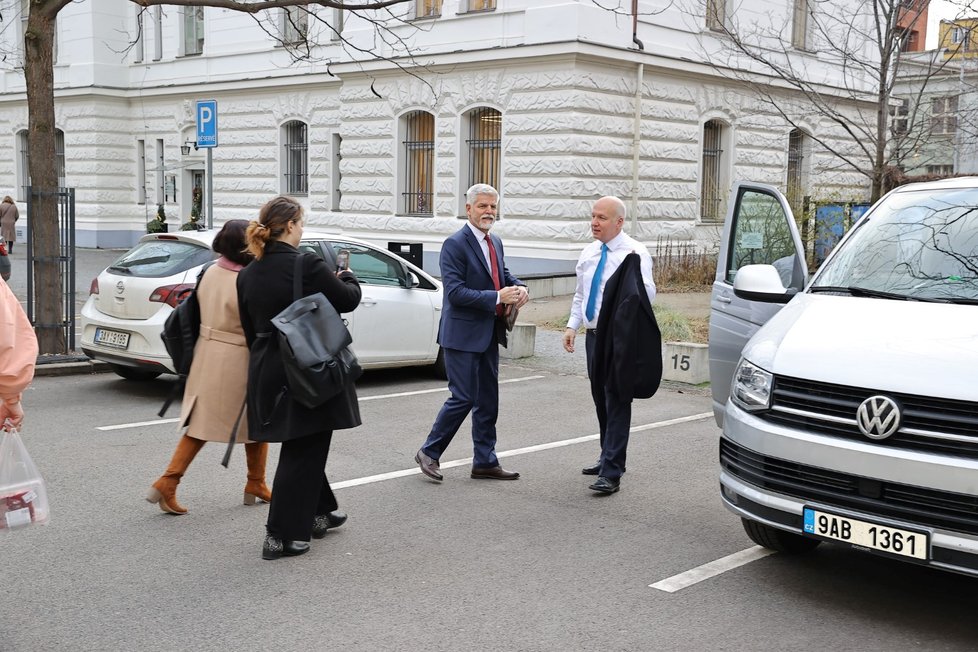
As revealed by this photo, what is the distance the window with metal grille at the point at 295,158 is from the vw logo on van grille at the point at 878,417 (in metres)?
23.7

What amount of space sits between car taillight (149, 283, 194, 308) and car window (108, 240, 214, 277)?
0.55ft

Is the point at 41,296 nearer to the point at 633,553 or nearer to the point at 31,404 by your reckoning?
the point at 31,404

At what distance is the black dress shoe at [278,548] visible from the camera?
18.0 feet

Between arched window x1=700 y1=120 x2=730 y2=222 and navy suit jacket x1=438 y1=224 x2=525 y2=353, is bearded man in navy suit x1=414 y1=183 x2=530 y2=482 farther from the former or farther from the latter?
arched window x1=700 y1=120 x2=730 y2=222

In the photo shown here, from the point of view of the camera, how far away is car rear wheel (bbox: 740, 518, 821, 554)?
17.9ft

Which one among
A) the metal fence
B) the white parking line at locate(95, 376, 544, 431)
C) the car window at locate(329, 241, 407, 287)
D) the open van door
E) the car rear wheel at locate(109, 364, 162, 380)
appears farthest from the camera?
the metal fence

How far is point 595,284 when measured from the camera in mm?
7184

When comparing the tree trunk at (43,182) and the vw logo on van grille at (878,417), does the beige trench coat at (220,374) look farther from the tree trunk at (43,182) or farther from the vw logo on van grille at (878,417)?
the tree trunk at (43,182)

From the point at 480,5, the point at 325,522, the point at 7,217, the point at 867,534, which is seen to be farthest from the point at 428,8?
the point at 867,534

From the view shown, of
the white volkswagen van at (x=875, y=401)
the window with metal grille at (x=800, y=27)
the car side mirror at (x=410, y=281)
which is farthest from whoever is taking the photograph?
the window with metal grille at (x=800, y=27)

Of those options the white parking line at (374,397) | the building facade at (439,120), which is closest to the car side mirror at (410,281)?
the white parking line at (374,397)

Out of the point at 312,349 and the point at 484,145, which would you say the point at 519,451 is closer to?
the point at 312,349

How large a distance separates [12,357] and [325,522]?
2.22 metres

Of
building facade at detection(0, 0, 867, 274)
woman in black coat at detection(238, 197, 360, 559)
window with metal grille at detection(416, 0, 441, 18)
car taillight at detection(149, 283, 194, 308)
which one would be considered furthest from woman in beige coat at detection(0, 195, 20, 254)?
woman in black coat at detection(238, 197, 360, 559)
